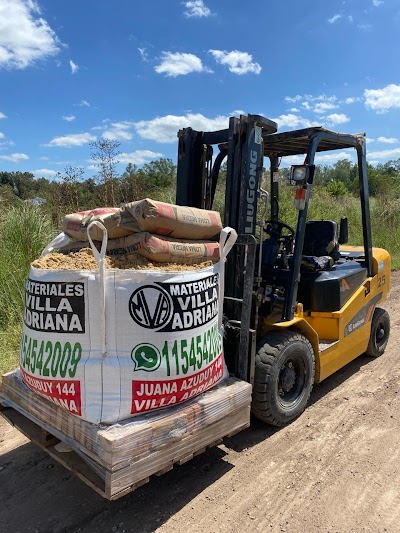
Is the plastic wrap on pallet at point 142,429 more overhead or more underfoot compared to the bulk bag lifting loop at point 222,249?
more underfoot

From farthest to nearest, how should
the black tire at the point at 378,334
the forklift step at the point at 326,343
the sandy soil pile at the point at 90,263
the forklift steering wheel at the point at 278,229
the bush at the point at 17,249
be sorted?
the bush at the point at 17,249
the black tire at the point at 378,334
the forklift steering wheel at the point at 278,229
the forklift step at the point at 326,343
the sandy soil pile at the point at 90,263

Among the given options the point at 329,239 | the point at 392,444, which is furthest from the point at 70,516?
the point at 329,239

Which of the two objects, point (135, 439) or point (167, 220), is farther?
point (167, 220)

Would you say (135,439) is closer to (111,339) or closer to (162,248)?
(111,339)

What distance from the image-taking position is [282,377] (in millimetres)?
3717

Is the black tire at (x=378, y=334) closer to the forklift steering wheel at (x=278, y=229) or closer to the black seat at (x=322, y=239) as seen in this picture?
the black seat at (x=322, y=239)

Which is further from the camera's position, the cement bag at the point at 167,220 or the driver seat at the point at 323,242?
the driver seat at the point at 323,242

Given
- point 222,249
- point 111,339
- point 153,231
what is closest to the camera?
point 111,339

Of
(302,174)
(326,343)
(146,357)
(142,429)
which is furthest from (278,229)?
(142,429)

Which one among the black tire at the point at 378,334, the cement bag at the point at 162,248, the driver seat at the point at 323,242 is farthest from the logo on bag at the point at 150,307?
the black tire at the point at 378,334

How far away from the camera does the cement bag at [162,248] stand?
271 cm

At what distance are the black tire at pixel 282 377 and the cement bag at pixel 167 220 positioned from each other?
3.70ft

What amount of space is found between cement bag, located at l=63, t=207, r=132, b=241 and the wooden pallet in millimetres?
1119

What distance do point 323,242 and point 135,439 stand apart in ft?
10.4
